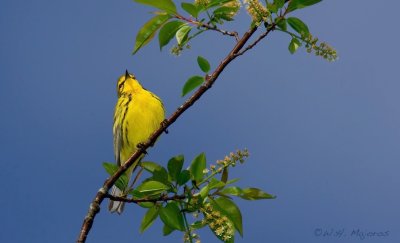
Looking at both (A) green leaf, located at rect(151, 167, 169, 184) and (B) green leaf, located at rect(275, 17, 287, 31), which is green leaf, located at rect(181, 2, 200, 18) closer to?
(B) green leaf, located at rect(275, 17, 287, 31)

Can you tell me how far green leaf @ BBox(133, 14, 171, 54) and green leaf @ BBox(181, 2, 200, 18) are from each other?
162 mm

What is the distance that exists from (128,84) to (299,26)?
4.09m

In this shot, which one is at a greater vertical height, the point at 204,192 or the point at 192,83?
the point at 192,83

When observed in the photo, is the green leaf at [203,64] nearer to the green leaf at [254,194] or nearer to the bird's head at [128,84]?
the green leaf at [254,194]

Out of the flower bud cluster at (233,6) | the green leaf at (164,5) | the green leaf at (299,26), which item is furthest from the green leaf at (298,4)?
the green leaf at (164,5)

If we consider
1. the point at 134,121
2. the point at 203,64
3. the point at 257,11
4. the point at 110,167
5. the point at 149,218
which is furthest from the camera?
the point at 134,121

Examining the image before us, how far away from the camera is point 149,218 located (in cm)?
282

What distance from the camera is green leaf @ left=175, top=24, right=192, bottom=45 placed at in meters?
2.43

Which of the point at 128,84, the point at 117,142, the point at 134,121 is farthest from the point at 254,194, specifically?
the point at 128,84

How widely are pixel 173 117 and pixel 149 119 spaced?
328 cm

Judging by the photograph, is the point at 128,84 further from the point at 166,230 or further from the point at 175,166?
the point at 175,166

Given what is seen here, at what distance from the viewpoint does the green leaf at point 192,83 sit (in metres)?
2.36

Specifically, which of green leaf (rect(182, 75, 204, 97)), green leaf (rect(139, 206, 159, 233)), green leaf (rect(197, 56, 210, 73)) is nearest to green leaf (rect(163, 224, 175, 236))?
green leaf (rect(139, 206, 159, 233))

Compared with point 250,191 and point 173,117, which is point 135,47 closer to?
point 173,117
